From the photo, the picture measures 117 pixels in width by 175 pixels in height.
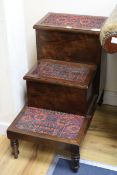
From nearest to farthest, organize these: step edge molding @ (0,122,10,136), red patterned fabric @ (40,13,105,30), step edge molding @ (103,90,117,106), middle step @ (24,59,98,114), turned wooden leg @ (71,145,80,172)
Result: turned wooden leg @ (71,145,80,172), middle step @ (24,59,98,114), red patterned fabric @ (40,13,105,30), step edge molding @ (0,122,10,136), step edge molding @ (103,90,117,106)

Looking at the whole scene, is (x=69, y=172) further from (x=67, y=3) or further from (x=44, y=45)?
(x=67, y=3)

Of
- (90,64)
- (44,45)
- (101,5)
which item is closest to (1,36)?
(44,45)

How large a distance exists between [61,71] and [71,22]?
1.08 feet

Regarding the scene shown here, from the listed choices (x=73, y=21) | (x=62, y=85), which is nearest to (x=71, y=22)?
(x=73, y=21)

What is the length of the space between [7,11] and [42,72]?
1.32 feet

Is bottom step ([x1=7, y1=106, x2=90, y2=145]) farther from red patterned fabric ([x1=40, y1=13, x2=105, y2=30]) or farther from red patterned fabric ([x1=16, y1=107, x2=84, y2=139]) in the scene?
red patterned fabric ([x1=40, y1=13, x2=105, y2=30])

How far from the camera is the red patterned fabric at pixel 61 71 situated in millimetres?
1622

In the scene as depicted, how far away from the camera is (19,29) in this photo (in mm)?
1775

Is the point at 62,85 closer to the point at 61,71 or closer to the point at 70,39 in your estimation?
the point at 61,71

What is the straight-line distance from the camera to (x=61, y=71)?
5.53ft

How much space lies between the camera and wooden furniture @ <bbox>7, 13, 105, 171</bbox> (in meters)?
1.56

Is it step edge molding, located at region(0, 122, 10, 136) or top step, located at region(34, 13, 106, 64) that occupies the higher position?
top step, located at region(34, 13, 106, 64)

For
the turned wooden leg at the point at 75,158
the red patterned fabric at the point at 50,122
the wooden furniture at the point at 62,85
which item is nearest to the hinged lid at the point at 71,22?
the wooden furniture at the point at 62,85

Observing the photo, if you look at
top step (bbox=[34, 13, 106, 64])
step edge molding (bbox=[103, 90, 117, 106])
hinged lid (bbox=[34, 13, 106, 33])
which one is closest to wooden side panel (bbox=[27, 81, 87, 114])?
top step (bbox=[34, 13, 106, 64])
